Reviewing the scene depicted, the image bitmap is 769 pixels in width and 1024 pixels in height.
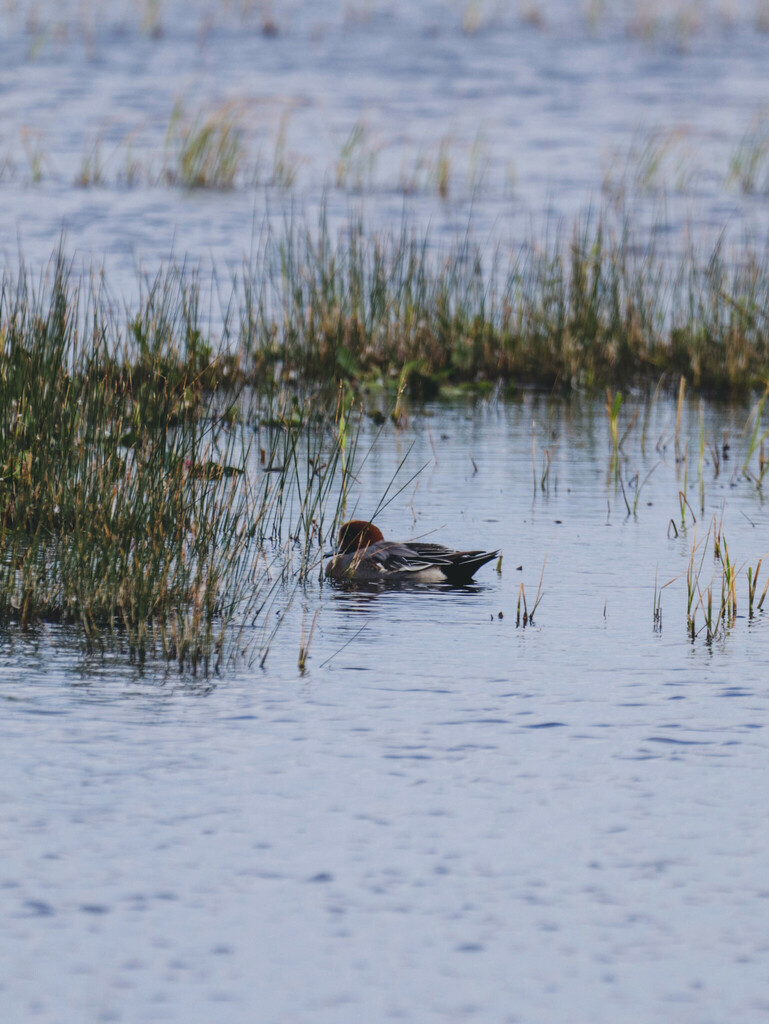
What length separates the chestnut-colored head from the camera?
7.61m

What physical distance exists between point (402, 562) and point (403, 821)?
2719 millimetres

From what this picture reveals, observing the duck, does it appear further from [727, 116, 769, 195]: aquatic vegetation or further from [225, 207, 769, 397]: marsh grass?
[727, 116, 769, 195]: aquatic vegetation

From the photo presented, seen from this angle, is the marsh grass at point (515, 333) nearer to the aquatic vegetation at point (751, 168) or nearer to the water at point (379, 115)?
the water at point (379, 115)

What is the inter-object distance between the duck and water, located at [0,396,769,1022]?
3.5 inches

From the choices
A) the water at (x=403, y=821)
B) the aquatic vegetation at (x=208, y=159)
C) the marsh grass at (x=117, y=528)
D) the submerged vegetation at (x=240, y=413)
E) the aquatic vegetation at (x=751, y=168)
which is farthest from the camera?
the aquatic vegetation at (x=751, y=168)

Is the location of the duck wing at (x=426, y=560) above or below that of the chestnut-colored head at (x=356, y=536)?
below

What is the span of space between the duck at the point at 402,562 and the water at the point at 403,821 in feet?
0.29

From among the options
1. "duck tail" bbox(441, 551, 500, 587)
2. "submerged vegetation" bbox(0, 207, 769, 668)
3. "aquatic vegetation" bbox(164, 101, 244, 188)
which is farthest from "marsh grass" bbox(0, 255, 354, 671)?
"aquatic vegetation" bbox(164, 101, 244, 188)

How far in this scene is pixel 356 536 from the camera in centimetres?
766

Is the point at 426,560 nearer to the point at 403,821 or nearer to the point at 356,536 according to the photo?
the point at 356,536

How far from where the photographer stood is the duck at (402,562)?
738cm

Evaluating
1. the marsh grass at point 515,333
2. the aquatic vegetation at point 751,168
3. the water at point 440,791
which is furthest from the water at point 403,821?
the aquatic vegetation at point 751,168

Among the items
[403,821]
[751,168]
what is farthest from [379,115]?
[403,821]

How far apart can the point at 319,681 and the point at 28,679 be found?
1.00 meters
